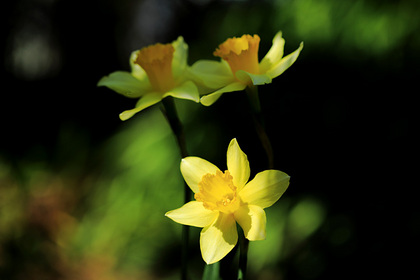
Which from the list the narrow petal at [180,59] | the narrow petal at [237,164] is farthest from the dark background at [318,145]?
the narrow petal at [237,164]

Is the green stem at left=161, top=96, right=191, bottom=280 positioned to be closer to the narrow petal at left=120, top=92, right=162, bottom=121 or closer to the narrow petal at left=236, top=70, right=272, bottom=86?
the narrow petal at left=120, top=92, right=162, bottom=121

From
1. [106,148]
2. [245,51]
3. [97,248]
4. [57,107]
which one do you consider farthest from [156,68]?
[57,107]

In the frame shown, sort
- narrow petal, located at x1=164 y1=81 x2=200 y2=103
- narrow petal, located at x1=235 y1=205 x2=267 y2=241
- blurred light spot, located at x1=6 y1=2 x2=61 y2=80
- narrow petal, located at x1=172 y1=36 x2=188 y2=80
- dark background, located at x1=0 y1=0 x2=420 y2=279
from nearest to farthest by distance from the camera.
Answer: narrow petal, located at x1=235 y1=205 x2=267 y2=241 → narrow petal, located at x1=164 y1=81 x2=200 y2=103 → narrow petal, located at x1=172 y1=36 x2=188 y2=80 → dark background, located at x1=0 y1=0 x2=420 y2=279 → blurred light spot, located at x1=6 y1=2 x2=61 y2=80

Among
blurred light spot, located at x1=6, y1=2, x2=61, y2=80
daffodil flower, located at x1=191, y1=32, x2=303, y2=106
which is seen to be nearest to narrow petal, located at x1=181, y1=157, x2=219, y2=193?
daffodil flower, located at x1=191, y1=32, x2=303, y2=106

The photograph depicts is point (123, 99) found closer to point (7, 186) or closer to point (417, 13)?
point (7, 186)

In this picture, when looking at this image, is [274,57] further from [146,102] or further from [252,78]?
[146,102]

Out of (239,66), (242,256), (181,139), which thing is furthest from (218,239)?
(239,66)

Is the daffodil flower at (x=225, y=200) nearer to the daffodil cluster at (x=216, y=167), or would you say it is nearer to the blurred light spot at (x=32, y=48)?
the daffodil cluster at (x=216, y=167)
